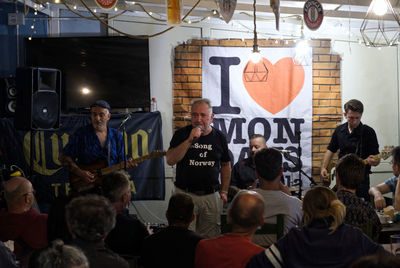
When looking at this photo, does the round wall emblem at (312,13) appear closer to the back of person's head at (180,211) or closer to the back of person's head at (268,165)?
the back of person's head at (268,165)

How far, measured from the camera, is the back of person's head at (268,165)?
322 centimetres

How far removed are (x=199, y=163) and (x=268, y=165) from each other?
4.06 ft

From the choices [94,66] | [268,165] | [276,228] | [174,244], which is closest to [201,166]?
[268,165]

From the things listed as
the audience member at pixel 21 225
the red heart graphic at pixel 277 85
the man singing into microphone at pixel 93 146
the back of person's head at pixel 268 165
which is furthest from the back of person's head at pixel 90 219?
the red heart graphic at pixel 277 85

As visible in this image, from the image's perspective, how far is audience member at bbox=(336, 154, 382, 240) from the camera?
2.93 meters

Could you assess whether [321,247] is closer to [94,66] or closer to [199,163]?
[199,163]

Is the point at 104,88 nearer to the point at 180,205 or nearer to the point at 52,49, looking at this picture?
the point at 52,49

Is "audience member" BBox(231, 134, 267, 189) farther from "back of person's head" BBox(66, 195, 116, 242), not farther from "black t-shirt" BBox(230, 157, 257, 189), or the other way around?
"back of person's head" BBox(66, 195, 116, 242)

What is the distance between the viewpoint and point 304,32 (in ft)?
22.9

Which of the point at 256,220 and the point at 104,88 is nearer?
the point at 256,220

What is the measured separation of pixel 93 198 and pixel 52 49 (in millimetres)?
4509

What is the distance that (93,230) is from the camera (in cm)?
225

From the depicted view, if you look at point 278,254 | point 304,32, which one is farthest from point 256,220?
point 304,32

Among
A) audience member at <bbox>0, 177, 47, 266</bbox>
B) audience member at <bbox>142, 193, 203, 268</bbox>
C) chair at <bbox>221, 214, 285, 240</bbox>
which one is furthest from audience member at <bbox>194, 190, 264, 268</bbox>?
audience member at <bbox>0, 177, 47, 266</bbox>
